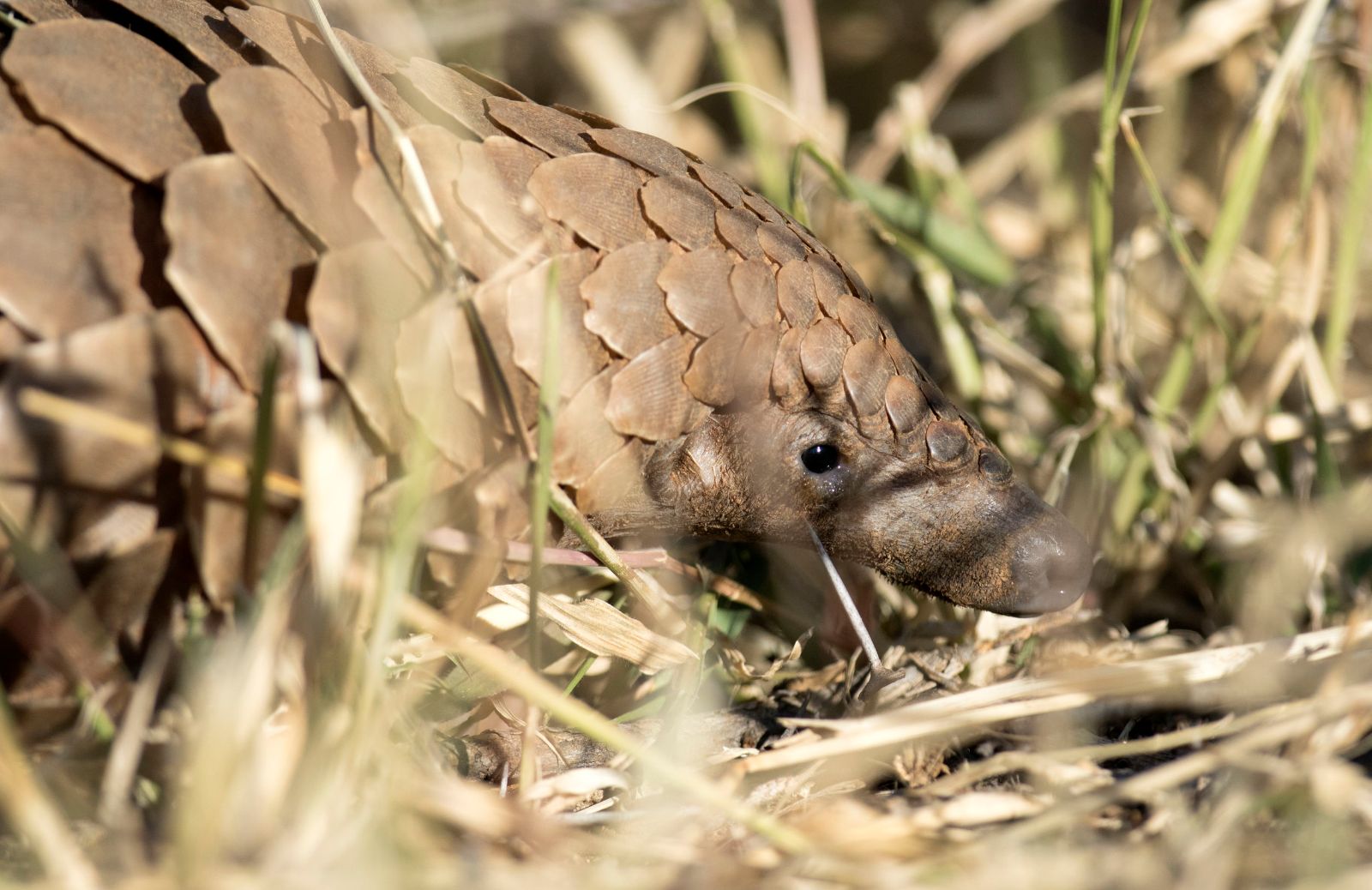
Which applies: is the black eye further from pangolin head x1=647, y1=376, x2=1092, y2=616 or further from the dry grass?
the dry grass

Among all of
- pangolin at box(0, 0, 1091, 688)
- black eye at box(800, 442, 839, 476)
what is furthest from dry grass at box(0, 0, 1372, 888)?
black eye at box(800, 442, 839, 476)

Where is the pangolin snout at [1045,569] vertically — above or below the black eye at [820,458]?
below

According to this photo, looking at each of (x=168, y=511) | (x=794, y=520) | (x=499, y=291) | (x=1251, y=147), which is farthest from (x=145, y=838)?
(x=1251, y=147)

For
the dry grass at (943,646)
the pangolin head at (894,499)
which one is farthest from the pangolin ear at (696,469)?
the dry grass at (943,646)

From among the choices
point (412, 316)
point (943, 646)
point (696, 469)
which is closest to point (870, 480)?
point (696, 469)

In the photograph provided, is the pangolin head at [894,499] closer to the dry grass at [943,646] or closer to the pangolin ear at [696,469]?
the pangolin ear at [696,469]

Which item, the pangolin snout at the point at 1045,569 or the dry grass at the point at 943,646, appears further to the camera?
the pangolin snout at the point at 1045,569

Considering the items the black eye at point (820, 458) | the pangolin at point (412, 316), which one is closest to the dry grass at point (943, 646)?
the pangolin at point (412, 316)

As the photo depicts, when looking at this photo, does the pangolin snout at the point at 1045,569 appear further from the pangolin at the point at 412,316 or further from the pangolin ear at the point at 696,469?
the pangolin ear at the point at 696,469
